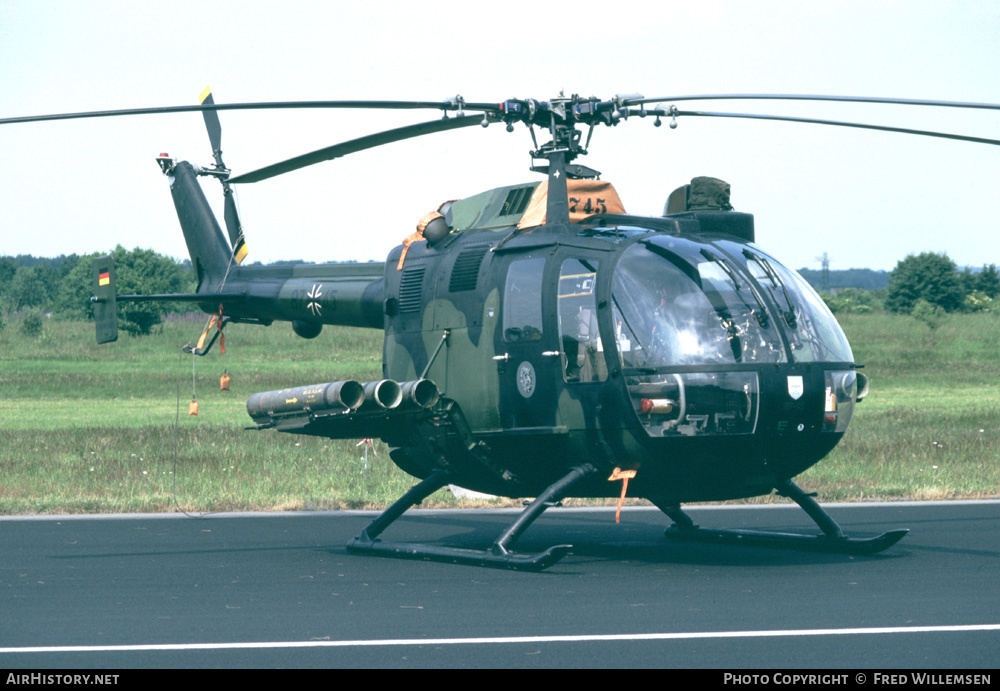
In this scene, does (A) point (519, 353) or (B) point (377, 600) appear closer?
(B) point (377, 600)

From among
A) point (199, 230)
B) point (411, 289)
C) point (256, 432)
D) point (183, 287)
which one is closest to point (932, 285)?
point (183, 287)

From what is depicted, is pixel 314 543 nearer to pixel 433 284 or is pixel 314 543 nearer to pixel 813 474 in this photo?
pixel 433 284

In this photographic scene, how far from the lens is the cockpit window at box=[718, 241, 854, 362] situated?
10.4m

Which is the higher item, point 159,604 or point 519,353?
point 519,353

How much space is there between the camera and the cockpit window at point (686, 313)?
10.1 m

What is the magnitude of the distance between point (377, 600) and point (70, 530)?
6.21 meters

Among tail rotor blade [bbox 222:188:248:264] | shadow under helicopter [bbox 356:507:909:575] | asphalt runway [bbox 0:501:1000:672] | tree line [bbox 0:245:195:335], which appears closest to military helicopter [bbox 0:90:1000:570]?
shadow under helicopter [bbox 356:507:909:575]

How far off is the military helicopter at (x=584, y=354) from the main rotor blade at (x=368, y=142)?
0.07 feet

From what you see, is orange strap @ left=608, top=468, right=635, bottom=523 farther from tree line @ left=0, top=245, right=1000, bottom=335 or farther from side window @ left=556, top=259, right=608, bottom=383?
tree line @ left=0, top=245, right=1000, bottom=335

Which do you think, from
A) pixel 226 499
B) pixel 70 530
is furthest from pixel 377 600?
pixel 226 499

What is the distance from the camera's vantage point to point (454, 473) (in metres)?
12.1

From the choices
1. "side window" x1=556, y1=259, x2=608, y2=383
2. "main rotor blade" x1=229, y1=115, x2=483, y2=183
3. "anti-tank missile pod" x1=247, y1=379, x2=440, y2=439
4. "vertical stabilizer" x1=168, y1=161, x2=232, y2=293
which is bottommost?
"anti-tank missile pod" x1=247, y1=379, x2=440, y2=439

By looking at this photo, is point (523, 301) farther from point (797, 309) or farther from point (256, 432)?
point (256, 432)

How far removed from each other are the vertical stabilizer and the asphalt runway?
4.02 m
